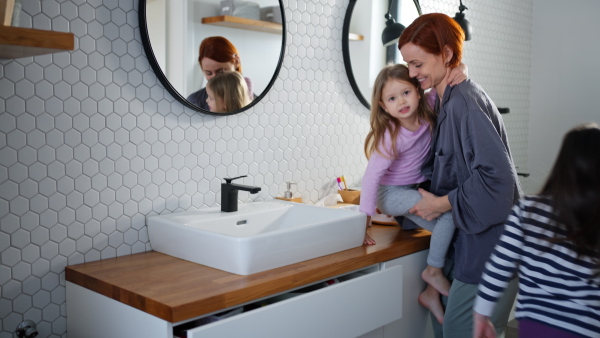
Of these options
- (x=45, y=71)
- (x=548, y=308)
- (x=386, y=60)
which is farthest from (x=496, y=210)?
(x=45, y=71)

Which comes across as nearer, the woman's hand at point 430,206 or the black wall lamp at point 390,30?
the woman's hand at point 430,206

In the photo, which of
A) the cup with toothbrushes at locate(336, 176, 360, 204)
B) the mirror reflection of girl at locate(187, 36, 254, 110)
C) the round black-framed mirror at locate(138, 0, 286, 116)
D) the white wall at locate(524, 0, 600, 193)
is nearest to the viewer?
the round black-framed mirror at locate(138, 0, 286, 116)

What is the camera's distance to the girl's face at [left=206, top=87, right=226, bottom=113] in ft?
7.36

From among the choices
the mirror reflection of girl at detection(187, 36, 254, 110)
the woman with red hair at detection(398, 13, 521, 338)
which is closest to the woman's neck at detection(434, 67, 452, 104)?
the woman with red hair at detection(398, 13, 521, 338)

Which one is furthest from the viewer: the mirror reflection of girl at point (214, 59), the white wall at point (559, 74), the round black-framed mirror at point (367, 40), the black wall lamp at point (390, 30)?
Result: the white wall at point (559, 74)

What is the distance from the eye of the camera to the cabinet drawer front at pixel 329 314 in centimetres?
161

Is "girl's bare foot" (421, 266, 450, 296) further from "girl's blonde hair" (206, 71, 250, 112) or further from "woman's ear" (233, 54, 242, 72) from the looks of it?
"woman's ear" (233, 54, 242, 72)

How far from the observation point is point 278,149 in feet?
8.43

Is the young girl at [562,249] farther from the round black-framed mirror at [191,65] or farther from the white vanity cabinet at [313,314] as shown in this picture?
the round black-framed mirror at [191,65]

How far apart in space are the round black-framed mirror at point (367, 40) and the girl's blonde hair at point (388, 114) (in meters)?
0.50

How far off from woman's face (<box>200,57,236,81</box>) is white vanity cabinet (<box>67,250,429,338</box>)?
2.94ft

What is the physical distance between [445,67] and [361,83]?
2.31 ft

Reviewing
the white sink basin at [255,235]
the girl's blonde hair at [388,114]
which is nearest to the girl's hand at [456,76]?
the girl's blonde hair at [388,114]

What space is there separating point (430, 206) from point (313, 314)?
0.75 meters
